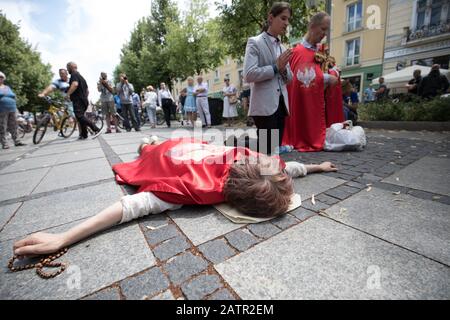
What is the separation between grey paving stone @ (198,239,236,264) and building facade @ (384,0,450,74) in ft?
72.1

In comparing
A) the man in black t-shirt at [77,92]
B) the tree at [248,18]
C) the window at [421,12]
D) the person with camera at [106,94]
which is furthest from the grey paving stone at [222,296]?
the window at [421,12]

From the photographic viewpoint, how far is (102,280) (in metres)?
1.06

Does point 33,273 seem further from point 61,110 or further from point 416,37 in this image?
point 416,37

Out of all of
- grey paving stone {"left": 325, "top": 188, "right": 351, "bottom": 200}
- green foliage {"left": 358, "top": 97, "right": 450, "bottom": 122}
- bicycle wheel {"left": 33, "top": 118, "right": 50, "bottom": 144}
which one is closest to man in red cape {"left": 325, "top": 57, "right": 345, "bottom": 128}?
grey paving stone {"left": 325, "top": 188, "right": 351, "bottom": 200}

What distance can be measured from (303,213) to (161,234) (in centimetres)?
101

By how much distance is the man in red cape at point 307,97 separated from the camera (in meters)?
3.63

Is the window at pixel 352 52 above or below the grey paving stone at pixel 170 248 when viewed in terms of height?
above

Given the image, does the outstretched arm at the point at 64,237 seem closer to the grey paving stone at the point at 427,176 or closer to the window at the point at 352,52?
the grey paving stone at the point at 427,176

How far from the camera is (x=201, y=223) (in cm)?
156

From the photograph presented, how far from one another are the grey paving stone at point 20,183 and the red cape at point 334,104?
4.64m

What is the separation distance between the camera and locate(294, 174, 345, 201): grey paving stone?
2.03m

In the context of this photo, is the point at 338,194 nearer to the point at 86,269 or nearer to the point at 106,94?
the point at 86,269

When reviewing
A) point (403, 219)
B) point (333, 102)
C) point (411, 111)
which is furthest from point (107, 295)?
point (411, 111)
